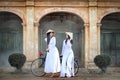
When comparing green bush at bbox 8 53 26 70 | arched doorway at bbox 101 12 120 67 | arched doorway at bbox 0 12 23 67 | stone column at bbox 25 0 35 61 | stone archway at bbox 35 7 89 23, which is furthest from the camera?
arched doorway at bbox 101 12 120 67

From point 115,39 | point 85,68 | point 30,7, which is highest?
point 30,7

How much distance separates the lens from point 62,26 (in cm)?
2506

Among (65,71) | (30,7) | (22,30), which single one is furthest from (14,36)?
(65,71)

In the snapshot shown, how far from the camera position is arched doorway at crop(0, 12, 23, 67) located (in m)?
24.7

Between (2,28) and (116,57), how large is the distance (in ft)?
23.2

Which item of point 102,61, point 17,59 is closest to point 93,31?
Result: point 102,61

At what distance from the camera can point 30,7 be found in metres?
23.2

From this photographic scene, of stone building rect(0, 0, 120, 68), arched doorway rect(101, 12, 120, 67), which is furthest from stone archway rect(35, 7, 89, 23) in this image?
arched doorway rect(101, 12, 120, 67)

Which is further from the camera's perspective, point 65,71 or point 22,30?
point 22,30

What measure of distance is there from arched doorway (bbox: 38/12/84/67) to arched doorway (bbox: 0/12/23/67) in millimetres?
1261

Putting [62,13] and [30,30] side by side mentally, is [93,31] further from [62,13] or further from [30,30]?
[30,30]

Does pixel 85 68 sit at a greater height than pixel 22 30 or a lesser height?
lesser

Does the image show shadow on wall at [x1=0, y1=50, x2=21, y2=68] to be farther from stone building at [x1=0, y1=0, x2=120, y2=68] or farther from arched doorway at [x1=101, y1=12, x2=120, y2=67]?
arched doorway at [x1=101, y1=12, x2=120, y2=67]

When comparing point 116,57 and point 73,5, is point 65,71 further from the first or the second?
point 116,57
